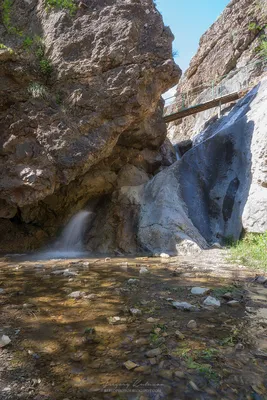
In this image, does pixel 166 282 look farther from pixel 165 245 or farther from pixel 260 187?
pixel 260 187

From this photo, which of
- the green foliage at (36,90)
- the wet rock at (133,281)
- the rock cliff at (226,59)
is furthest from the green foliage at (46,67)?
the rock cliff at (226,59)

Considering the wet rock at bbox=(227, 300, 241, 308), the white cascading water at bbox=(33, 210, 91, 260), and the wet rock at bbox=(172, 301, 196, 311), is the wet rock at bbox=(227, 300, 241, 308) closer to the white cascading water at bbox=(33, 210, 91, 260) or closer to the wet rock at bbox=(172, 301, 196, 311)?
the wet rock at bbox=(172, 301, 196, 311)

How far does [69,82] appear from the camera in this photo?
758 cm

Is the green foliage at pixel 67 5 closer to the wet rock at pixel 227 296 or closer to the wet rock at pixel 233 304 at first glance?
the wet rock at pixel 227 296

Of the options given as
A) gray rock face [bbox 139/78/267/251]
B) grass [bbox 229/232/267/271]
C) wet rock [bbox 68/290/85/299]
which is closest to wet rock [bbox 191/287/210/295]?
wet rock [bbox 68/290/85/299]

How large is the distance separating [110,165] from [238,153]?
4409mm

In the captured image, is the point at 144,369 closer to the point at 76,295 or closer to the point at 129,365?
the point at 129,365

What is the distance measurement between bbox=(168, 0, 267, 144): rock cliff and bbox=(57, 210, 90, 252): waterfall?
992 centimetres

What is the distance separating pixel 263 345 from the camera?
171cm

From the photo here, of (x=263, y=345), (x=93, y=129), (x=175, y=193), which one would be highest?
(x=93, y=129)

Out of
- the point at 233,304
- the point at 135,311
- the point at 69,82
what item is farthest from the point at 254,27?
the point at 135,311

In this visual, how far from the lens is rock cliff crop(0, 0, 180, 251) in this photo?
23.9ft

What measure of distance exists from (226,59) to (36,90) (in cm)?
1673

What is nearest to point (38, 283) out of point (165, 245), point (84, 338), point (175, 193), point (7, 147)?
point (84, 338)
